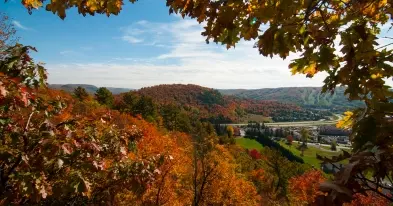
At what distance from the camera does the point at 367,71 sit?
10.4 ft

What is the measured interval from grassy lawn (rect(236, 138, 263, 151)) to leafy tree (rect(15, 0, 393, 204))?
382 feet

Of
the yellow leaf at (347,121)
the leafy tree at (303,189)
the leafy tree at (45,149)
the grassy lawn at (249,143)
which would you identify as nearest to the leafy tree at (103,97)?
the grassy lawn at (249,143)

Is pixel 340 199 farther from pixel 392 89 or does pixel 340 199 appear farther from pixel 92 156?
pixel 92 156

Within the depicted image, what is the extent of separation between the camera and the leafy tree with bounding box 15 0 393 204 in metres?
2.25

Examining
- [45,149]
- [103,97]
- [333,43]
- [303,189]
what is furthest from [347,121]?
[103,97]

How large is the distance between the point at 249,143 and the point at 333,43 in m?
125

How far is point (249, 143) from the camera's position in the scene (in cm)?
12525

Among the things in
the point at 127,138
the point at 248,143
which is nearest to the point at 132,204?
the point at 127,138

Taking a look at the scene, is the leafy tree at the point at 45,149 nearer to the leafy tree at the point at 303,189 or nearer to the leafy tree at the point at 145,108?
the leafy tree at the point at 303,189

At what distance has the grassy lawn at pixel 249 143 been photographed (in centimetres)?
11969

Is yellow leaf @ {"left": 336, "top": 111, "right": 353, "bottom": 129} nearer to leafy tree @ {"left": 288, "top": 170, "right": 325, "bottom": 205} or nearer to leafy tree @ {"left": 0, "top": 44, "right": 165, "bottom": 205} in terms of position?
leafy tree @ {"left": 0, "top": 44, "right": 165, "bottom": 205}

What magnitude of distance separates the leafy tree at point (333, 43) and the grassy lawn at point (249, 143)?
117 m

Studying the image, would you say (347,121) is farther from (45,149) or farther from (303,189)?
(303,189)

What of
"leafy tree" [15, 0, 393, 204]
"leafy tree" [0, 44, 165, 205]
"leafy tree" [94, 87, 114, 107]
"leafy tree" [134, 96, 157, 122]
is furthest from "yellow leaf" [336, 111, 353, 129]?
"leafy tree" [94, 87, 114, 107]
